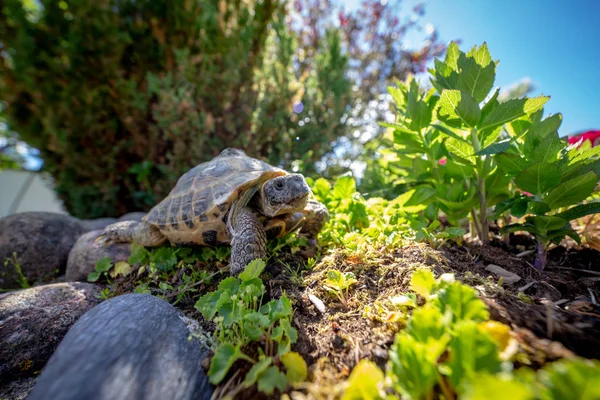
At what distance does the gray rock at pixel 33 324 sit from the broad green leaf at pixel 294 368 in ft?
4.94

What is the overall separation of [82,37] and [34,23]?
4.10ft

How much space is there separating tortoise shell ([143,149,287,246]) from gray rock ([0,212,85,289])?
5.52 ft

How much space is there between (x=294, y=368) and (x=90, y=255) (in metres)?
2.28

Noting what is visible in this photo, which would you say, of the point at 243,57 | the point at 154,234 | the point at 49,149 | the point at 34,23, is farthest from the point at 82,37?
the point at 154,234

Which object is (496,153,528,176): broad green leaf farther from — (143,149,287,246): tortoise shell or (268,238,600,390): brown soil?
(143,149,287,246): tortoise shell

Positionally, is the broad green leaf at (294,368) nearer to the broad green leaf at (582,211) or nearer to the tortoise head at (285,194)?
the tortoise head at (285,194)

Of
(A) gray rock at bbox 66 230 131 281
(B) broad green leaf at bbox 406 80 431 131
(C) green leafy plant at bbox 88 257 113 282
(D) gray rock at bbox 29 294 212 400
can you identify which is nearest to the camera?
(D) gray rock at bbox 29 294 212 400

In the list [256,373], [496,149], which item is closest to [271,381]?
[256,373]

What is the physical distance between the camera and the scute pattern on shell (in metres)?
1.84

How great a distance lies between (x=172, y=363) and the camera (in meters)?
1.11

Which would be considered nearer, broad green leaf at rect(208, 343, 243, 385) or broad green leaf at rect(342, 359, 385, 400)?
broad green leaf at rect(342, 359, 385, 400)

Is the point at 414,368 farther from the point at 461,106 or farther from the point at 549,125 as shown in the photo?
the point at 549,125

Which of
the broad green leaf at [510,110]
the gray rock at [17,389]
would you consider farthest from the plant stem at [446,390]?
the gray rock at [17,389]

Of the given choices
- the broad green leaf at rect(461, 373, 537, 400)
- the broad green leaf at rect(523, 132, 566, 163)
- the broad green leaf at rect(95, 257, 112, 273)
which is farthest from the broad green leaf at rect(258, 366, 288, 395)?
the broad green leaf at rect(95, 257, 112, 273)
